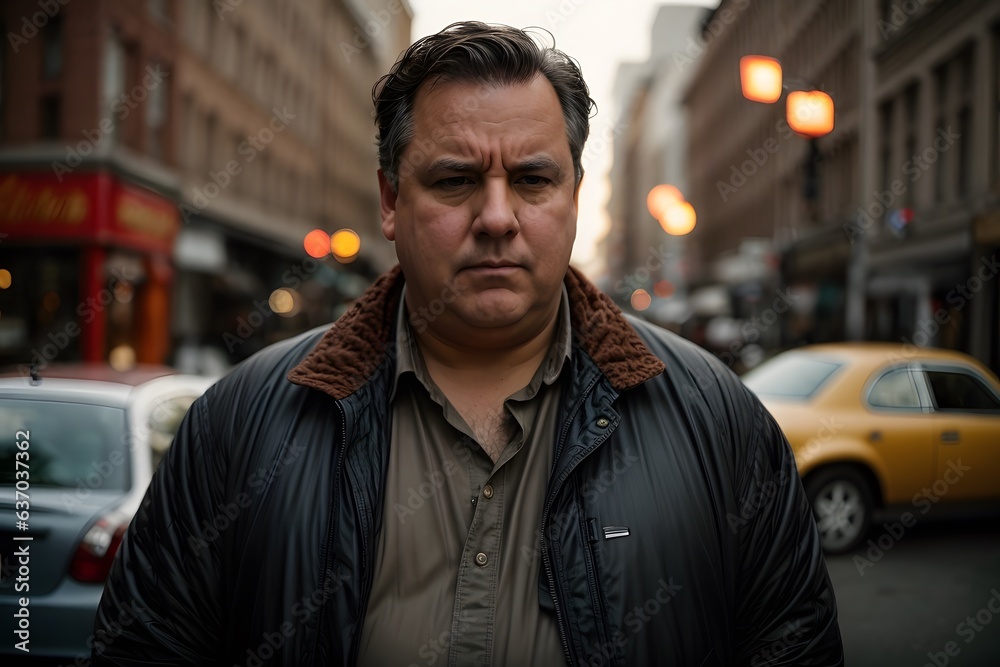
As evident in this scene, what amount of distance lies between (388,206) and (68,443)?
10.2 feet

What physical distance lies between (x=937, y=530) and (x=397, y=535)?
701 cm

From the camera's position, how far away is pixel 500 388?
2.03m

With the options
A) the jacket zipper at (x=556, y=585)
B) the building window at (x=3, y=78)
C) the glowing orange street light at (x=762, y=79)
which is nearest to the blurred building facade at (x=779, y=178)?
the glowing orange street light at (x=762, y=79)

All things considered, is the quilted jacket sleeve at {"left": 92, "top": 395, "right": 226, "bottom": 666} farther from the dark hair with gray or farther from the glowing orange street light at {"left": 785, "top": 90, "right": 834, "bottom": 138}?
the glowing orange street light at {"left": 785, "top": 90, "right": 834, "bottom": 138}

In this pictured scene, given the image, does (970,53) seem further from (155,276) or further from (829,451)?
(155,276)

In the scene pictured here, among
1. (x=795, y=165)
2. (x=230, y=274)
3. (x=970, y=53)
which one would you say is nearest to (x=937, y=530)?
(x=970, y=53)

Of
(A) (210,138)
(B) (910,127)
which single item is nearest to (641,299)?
(B) (910,127)

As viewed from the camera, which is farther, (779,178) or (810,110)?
(779,178)

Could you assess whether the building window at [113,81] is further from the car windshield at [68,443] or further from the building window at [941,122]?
the building window at [941,122]

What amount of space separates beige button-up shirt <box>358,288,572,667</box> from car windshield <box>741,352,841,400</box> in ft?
18.7

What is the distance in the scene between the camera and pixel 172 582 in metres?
1.87

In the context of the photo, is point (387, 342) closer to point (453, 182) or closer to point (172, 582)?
→ point (453, 182)

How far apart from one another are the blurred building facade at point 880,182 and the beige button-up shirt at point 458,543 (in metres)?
9.06

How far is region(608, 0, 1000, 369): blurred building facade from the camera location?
46.1 feet
